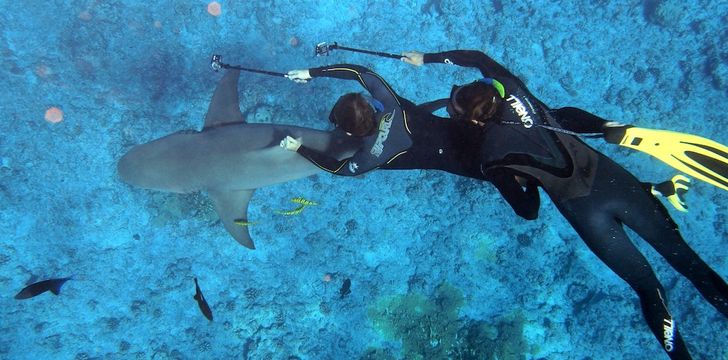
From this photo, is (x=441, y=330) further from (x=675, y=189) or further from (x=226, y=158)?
(x=226, y=158)

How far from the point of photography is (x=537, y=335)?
8.95 m

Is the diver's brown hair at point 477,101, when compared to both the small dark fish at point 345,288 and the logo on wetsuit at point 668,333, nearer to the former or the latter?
the logo on wetsuit at point 668,333

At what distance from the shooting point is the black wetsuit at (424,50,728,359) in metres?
4.51

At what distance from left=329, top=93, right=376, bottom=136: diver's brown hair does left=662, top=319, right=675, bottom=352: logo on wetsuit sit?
14.5ft

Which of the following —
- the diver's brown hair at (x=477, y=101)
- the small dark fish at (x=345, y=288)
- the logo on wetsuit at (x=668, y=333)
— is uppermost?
the diver's brown hair at (x=477, y=101)

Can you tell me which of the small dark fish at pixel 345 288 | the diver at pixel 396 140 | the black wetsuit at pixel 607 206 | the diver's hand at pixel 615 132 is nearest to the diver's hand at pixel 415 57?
the diver at pixel 396 140

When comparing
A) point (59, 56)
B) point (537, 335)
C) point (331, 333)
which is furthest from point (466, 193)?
point (59, 56)

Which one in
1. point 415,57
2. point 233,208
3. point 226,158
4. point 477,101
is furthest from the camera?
point 233,208

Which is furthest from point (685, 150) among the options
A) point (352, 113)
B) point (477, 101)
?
point (352, 113)

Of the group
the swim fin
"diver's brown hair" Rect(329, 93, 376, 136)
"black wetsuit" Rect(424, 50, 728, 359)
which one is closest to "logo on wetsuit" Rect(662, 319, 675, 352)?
"black wetsuit" Rect(424, 50, 728, 359)

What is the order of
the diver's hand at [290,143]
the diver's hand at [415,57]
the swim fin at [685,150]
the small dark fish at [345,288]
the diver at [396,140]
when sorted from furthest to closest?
1. the small dark fish at [345,288]
2. the diver's hand at [415,57]
3. the diver's hand at [290,143]
4. the diver at [396,140]
5. the swim fin at [685,150]

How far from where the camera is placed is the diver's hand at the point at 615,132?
166 inches

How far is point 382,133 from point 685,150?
3.36 metres

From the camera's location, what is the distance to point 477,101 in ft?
12.5
